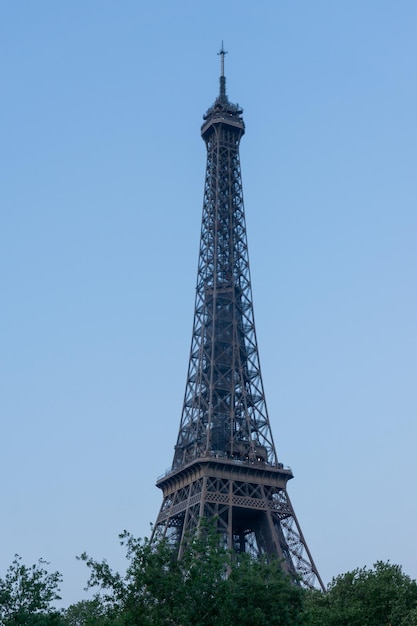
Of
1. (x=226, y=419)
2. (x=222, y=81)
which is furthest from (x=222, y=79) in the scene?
(x=226, y=419)

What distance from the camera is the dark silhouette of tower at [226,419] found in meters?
78.2

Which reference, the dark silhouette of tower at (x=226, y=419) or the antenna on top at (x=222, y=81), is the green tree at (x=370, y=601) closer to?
the dark silhouette of tower at (x=226, y=419)

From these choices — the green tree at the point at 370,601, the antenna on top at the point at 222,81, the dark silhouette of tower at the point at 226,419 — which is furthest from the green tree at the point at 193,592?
the antenna on top at the point at 222,81

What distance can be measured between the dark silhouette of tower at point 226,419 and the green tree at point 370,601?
11.8 metres

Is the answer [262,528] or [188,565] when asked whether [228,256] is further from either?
[188,565]

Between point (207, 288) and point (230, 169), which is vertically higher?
point (230, 169)

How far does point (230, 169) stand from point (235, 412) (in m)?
31.0

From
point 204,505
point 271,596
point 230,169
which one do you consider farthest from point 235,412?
point 271,596

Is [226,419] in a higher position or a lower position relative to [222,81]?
lower

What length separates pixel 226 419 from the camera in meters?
84.8

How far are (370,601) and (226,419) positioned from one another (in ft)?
101

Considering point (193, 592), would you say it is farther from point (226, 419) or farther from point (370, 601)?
point (226, 419)

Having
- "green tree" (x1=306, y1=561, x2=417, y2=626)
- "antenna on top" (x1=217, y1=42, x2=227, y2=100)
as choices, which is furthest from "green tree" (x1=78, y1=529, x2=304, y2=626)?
"antenna on top" (x1=217, y1=42, x2=227, y2=100)

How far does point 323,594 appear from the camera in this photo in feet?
212
